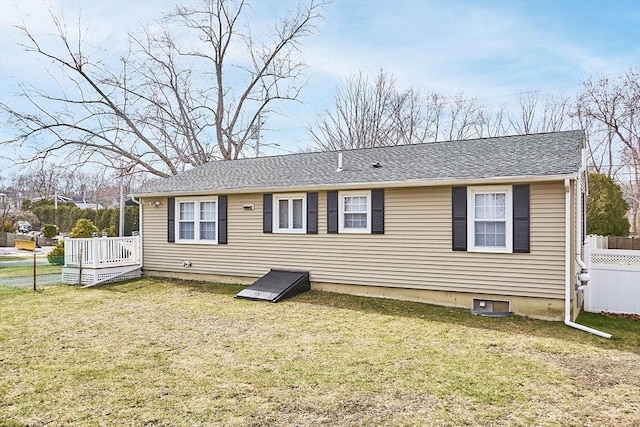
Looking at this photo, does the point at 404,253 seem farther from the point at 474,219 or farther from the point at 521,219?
the point at 521,219

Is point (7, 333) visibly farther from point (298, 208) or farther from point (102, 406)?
point (298, 208)

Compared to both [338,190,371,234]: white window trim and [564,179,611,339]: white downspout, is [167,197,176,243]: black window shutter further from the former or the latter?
[564,179,611,339]: white downspout

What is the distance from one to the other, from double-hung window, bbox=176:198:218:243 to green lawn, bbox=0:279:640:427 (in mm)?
3314

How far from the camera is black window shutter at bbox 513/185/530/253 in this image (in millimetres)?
7715

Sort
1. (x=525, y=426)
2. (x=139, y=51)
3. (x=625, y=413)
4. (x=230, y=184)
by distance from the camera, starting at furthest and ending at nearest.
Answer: (x=139, y=51)
(x=230, y=184)
(x=625, y=413)
(x=525, y=426)

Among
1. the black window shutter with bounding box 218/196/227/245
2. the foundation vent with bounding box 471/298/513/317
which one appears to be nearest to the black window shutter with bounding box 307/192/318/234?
the black window shutter with bounding box 218/196/227/245

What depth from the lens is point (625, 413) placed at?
A: 397cm

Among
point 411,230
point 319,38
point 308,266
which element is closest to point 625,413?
point 411,230

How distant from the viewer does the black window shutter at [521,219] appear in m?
7.71

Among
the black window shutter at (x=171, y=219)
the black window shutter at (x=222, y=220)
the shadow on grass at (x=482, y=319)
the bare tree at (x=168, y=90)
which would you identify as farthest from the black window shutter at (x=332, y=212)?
the bare tree at (x=168, y=90)

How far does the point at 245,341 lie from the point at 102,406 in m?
2.47

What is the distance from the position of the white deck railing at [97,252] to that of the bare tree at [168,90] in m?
10.5

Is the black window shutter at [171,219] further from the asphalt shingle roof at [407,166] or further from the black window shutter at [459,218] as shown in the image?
the black window shutter at [459,218]

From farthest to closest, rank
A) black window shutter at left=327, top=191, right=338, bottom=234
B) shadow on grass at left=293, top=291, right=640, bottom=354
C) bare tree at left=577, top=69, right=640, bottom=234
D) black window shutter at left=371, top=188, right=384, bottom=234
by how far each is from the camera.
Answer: bare tree at left=577, top=69, right=640, bottom=234 → black window shutter at left=327, top=191, right=338, bottom=234 → black window shutter at left=371, top=188, right=384, bottom=234 → shadow on grass at left=293, top=291, right=640, bottom=354
